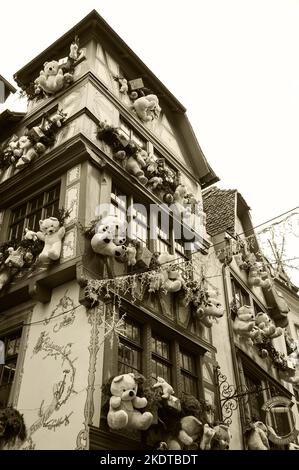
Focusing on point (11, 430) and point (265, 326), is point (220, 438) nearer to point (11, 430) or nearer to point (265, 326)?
point (11, 430)

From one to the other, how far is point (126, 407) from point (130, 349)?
1.69 metres

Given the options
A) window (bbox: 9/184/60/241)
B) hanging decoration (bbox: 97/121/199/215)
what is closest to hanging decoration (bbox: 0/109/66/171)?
window (bbox: 9/184/60/241)

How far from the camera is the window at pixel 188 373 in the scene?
10.6 m

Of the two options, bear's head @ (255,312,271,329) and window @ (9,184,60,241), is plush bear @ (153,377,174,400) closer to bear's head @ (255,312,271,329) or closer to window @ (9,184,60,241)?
window @ (9,184,60,241)

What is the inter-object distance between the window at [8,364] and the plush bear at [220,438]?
3.87 m

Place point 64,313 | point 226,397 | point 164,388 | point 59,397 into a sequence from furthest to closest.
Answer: point 226,397 < point 64,313 < point 164,388 < point 59,397

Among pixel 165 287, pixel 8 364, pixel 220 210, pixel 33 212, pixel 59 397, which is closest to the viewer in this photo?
pixel 59 397

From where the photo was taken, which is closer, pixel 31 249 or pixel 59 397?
pixel 59 397

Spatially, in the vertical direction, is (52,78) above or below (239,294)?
above

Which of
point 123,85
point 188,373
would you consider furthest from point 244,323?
point 123,85

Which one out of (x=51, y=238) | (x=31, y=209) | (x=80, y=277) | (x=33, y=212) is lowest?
(x=80, y=277)

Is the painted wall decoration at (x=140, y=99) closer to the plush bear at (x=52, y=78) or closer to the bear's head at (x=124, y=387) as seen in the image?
the plush bear at (x=52, y=78)

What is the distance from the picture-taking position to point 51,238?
998 cm

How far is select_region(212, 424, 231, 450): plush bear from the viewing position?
9.30 metres
